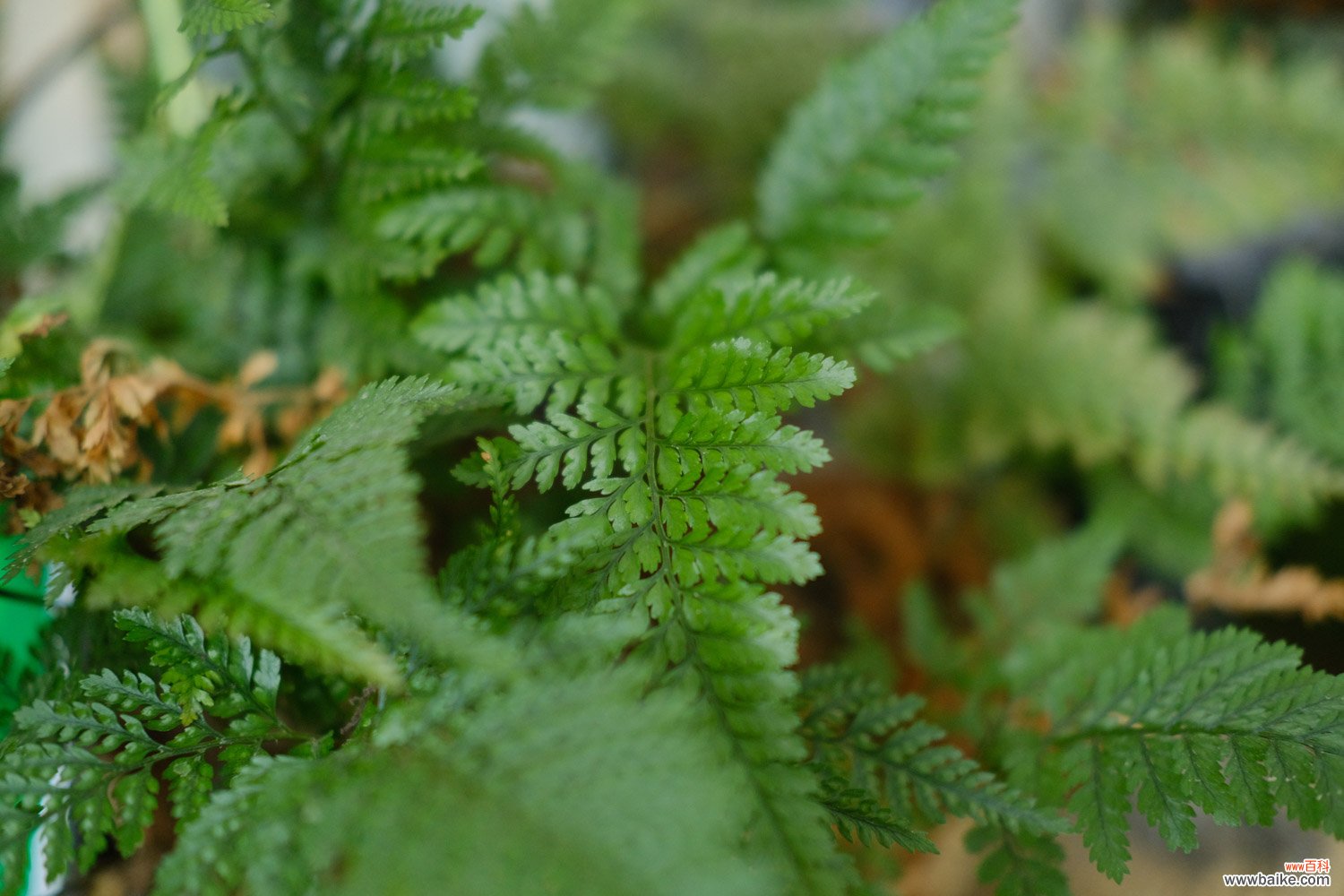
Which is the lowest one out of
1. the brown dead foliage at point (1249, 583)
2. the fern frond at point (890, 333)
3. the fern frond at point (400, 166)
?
the brown dead foliage at point (1249, 583)

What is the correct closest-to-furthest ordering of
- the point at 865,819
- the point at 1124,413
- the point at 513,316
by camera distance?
the point at 865,819 < the point at 513,316 < the point at 1124,413

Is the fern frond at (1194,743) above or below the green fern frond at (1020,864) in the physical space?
above

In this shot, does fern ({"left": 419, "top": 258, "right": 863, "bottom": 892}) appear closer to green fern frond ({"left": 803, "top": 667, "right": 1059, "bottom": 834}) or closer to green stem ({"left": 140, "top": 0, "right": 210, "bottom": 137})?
green fern frond ({"left": 803, "top": 667, "right": 1059, "bottom": 834})

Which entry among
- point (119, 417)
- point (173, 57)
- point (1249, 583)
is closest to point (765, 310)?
point (119, 417)

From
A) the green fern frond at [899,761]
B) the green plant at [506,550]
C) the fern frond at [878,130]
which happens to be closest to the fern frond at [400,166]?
the green plant at [506,550]

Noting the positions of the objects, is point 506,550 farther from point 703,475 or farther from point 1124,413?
point 1124,413

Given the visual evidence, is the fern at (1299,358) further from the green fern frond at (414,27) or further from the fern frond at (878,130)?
the green fern frond at (414,27)

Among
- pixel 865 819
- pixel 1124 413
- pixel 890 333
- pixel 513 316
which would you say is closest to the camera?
pixel 865 819
